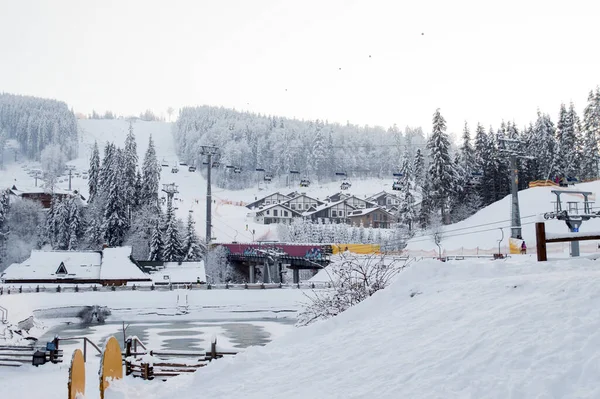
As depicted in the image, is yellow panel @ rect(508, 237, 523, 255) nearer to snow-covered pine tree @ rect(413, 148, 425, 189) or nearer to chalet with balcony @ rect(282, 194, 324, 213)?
snow-covered pine tree @ rect(413, 148, 425, 189)

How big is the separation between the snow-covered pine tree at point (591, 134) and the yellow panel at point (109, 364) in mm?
80638

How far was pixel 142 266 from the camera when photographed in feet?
202

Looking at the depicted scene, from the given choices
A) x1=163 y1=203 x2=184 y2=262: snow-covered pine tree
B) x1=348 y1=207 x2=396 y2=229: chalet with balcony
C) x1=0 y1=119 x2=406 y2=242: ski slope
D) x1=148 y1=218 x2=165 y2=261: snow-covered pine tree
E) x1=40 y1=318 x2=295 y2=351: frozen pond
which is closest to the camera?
x1=40 y1=318 x2=295 y2=351: frozen pond

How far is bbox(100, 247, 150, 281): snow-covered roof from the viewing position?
58.8m

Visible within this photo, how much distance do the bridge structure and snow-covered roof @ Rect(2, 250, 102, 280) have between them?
17137 millimetres

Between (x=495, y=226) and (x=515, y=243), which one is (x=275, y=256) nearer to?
(x=495, y=226)

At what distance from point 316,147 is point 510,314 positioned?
159867mm

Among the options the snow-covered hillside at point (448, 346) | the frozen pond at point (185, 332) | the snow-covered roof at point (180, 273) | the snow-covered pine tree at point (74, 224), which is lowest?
the frozen pond at point (185, 332)

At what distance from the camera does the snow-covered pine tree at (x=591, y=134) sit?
258 feet

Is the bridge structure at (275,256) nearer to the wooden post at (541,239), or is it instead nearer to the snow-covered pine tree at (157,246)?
the snow-covered pine tree at (157,246)

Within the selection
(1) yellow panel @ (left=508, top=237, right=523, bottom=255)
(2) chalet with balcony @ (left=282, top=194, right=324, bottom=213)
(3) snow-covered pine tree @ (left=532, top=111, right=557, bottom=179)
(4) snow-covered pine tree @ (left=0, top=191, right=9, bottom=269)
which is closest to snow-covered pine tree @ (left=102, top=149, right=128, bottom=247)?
(4) snow-covered pine tree @ (left=0, top=191, right=9, bottom=269)

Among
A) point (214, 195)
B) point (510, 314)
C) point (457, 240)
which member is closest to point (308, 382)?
point (510, 314)

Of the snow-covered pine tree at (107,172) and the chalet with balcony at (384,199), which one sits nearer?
the snow-covered pine tree at (107,172)

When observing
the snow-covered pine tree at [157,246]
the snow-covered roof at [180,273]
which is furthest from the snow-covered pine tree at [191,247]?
the snow-covered roof at [180,273]
